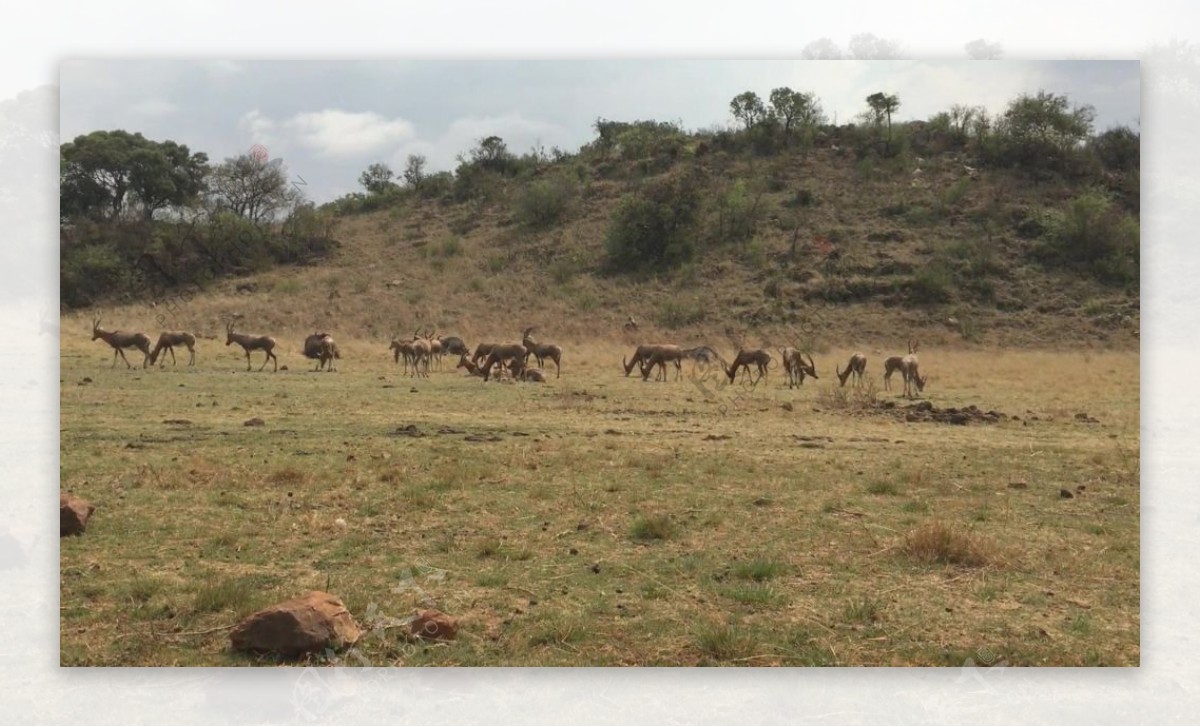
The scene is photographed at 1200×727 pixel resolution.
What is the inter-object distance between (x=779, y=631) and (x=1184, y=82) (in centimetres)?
652

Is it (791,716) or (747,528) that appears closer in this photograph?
(791,716)

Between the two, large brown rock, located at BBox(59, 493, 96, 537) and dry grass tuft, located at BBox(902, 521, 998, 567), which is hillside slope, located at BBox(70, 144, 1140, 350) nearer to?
large brown rock, located at BBox(59, 493, 96, 537)

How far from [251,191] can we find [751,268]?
77.8 ft

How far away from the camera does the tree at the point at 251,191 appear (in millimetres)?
37375

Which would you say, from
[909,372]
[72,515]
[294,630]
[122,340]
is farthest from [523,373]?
[294,630]

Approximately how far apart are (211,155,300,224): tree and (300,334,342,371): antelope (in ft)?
24.1

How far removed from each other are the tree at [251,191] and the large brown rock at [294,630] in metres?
30.2

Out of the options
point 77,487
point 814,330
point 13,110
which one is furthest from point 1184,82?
point 814,330

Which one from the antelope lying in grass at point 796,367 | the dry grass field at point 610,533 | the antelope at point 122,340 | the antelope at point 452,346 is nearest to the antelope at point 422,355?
the antelope at point 452,346

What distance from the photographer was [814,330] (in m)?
40.3

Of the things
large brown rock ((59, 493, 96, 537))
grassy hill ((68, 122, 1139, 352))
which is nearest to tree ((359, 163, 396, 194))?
grassy hill ((68, 122, 1139, 352))

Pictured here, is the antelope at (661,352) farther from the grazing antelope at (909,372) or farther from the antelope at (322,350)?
the antelope at (322,350)

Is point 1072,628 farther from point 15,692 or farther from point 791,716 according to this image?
point 15,692

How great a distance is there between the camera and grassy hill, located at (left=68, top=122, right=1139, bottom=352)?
38.7 metres
